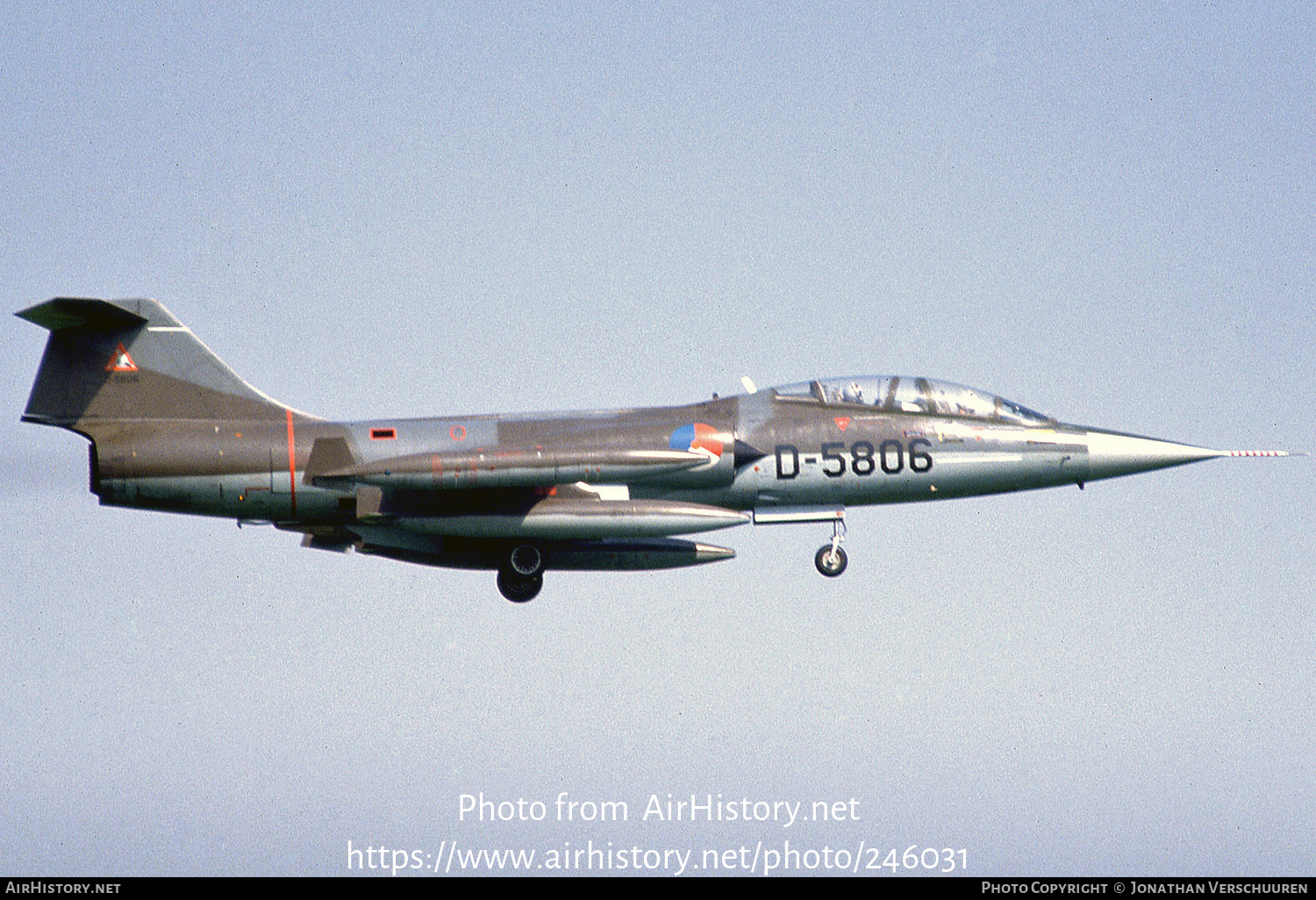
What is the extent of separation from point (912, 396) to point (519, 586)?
661 centimetres

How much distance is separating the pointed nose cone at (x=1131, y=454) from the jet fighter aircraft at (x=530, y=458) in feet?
0.09

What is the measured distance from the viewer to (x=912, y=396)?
30734mm

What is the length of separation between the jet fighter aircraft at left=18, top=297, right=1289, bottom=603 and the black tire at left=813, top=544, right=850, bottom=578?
2 cm

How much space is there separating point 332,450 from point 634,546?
4874 mm

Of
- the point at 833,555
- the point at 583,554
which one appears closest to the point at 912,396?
the point at 833,555

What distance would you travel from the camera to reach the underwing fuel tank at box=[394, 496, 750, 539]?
29.0m

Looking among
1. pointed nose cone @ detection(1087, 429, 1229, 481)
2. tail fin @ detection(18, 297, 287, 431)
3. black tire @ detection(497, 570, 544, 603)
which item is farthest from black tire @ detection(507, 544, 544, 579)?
pointed nose cone @ detection(1087, 429, 1229, 481)

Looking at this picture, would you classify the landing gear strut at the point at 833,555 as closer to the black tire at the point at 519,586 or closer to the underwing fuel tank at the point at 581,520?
the underwing fuel tank at the point at 581,520

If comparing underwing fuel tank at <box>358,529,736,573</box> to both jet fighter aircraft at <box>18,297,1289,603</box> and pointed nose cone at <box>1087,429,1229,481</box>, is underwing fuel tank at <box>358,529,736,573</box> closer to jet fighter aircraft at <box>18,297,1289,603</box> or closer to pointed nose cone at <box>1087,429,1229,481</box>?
jet fighter aircraft at <box>18,297,1289,603</box>

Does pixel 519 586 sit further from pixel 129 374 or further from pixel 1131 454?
pixel 1131 454
